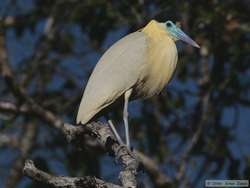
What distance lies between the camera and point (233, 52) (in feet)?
18.6

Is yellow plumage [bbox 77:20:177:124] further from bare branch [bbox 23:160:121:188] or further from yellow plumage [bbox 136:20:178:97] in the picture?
bare branch [bbox 23:160:121:188]

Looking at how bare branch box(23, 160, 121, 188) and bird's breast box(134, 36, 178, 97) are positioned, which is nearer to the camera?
bare branch box(23, 160, 121, 188)

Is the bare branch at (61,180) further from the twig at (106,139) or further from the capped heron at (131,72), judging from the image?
the capped heron at (131,72)

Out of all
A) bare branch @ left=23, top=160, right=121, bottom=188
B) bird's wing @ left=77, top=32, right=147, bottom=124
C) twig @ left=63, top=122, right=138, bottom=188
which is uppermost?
bird's wing @ left=77, top=32, right=147, bottom=124

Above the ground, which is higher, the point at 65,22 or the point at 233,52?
the point at 65,22

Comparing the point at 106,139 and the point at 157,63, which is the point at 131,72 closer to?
the point at 157,63

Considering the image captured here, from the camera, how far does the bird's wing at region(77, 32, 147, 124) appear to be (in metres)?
3.92

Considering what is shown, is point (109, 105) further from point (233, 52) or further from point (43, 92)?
point (43, 92)

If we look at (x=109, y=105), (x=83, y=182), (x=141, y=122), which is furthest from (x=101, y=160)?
(x=83, y=182)

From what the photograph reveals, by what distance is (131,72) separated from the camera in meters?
4.00

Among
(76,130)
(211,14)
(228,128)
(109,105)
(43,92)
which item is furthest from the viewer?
(43,92)

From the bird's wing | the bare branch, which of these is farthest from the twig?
the bare branch

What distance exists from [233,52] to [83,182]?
305 cm

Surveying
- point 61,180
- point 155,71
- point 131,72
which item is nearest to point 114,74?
point 131,72
